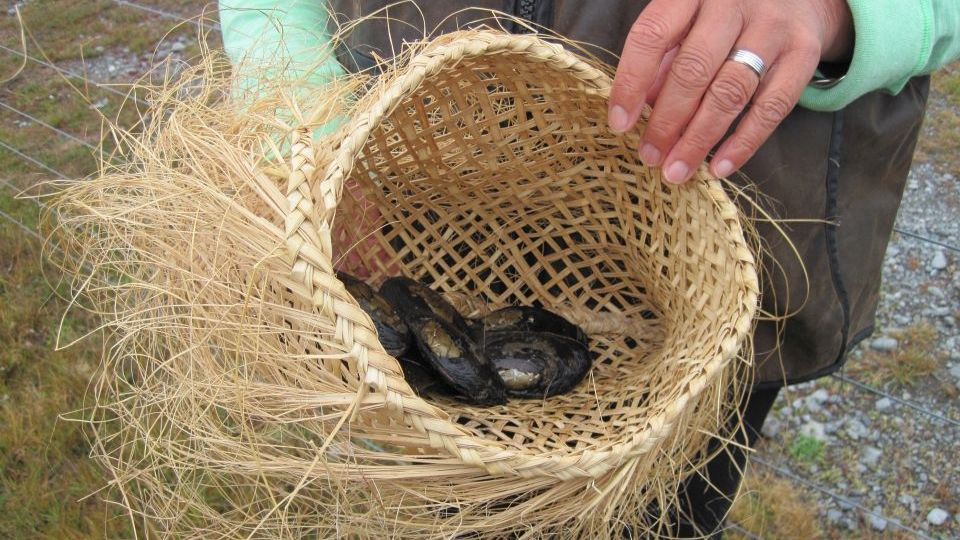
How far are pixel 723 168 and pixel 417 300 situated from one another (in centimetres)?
53

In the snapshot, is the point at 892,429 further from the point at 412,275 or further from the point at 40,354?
the point at 40,354

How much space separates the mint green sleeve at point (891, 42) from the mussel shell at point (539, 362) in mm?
520

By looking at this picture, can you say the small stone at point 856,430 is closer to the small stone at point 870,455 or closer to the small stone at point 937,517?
the small stone at point 870,455

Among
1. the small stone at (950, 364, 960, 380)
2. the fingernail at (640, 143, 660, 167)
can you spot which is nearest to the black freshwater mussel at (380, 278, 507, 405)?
the fingernail at (640, 143, 660, 167)

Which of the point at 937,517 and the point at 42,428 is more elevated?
the point at 937,517

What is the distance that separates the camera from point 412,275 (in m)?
1.39

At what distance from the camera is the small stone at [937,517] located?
2080 millimetres

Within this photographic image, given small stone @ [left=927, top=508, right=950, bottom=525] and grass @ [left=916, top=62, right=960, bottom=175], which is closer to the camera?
small stone @ [left=927, top=508, right=950, bottom=525]

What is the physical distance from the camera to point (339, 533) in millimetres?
846

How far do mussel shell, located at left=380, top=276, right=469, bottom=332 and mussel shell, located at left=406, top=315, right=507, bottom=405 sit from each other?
19 mm

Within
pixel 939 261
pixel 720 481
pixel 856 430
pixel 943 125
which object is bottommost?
pixel 856 430

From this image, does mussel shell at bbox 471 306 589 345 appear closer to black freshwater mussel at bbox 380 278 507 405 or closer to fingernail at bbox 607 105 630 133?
black freshwater mussel at bbox 380 278 507 405

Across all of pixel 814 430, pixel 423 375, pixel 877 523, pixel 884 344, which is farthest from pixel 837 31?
pixel 884 344

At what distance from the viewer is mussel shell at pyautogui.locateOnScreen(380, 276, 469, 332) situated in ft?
4.07
